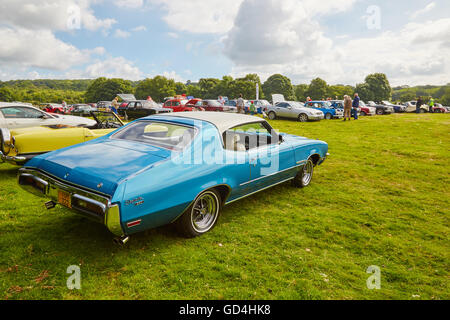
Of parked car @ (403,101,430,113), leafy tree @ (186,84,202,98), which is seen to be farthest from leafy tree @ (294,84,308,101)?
parked car @ (403,101,430,113)

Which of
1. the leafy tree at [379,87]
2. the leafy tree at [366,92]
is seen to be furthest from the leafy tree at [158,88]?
the leafy tree at [379,87]

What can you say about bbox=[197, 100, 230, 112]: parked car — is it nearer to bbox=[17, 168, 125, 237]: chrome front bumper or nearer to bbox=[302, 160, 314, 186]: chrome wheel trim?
bbox=[302, 160, 314, 186]: chrome wheel trim

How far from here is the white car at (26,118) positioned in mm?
7559

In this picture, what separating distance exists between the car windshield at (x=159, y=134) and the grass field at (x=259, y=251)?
110 cm

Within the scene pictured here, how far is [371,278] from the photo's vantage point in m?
2.78

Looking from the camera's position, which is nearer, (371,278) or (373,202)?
(371,278)

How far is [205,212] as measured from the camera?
355 centimetres

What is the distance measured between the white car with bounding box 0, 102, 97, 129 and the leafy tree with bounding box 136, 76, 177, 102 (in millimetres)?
88333

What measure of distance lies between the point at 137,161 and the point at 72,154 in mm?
866

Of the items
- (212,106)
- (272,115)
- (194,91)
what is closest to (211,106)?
(212,106)

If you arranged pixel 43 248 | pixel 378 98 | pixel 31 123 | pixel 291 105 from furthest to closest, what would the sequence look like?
pixel 378 98
pixel 291 105
pixel 31 123
pixel 43 248
